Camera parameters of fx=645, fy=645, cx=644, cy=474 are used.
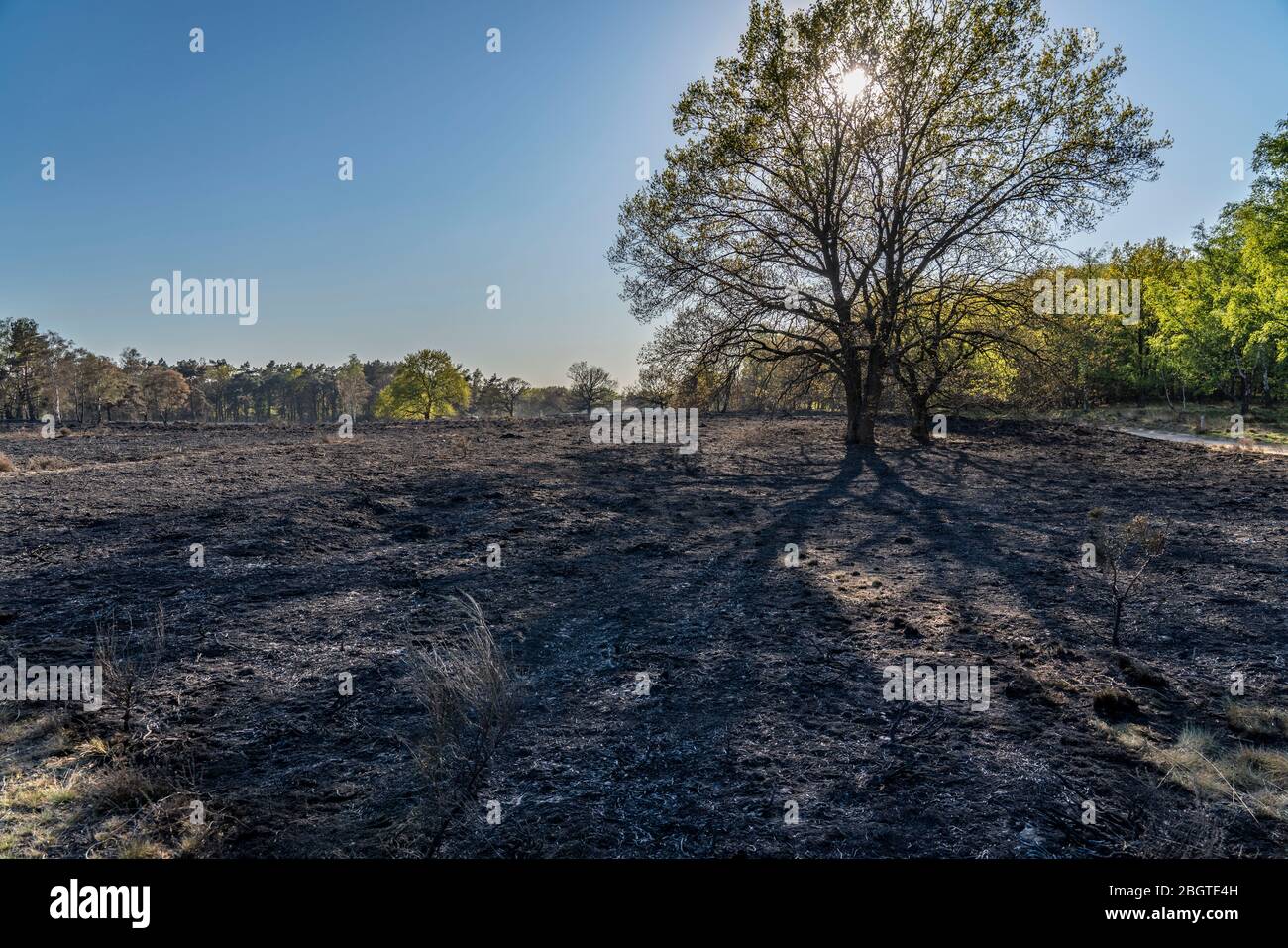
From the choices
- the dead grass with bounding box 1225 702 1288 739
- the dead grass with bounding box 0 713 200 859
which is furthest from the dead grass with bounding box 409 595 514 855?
the dead grass with bounding box 1225 702 1288 739

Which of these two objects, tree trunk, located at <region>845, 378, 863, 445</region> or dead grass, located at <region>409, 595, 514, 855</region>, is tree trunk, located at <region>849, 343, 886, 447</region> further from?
dead grass, located at <region>409, 595, 514, 855</region>

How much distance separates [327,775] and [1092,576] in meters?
9.15

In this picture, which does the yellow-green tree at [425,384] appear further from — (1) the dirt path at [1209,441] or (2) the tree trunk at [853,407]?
(1) the dirt path at [1209,441]

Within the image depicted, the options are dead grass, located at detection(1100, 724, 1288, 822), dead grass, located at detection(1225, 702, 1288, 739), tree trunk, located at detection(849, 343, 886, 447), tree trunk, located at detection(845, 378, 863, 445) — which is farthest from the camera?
tree trunk, located at detection(845, 378, 863, 445)

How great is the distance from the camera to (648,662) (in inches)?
231

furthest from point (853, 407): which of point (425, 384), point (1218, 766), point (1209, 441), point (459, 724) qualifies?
point (425, 384)

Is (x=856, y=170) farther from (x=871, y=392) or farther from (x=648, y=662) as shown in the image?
(x=648, y=662)

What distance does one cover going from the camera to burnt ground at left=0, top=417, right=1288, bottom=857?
3.50 m

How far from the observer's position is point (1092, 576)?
8.55 m

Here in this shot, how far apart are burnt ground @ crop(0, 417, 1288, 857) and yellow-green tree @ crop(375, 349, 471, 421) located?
5311 centimetres

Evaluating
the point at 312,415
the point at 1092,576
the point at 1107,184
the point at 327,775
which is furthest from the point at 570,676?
the point at 312,415

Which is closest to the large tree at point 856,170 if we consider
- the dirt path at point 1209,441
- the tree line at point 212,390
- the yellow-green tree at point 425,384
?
the dirt path at point 1209,441

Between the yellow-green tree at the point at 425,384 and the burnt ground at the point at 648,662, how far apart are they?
2091 inches
